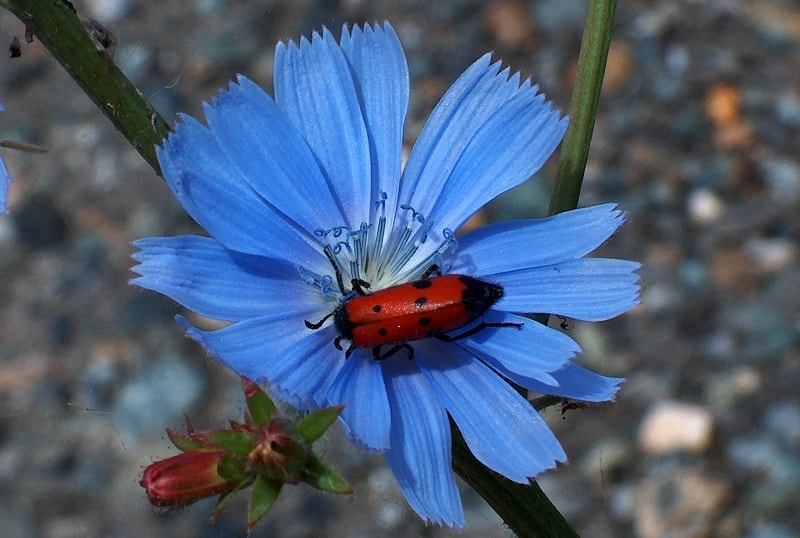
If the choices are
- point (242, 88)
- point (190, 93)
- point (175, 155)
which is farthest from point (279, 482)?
point (190, 93)

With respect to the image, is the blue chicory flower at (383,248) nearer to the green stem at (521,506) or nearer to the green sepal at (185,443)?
the green stem at (521,506)

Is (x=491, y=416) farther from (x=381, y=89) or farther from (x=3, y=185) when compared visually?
(x=3, y=185)

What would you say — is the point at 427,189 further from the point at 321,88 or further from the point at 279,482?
the point at 279,482

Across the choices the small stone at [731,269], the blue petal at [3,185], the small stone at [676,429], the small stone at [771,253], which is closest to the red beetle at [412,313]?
the blue petal at [3,185]

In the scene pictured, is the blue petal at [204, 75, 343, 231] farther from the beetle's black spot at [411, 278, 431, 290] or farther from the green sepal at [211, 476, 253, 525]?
the green sepal at [211, 476, 253, 525]

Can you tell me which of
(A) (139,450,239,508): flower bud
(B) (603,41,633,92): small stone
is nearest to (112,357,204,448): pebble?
(B) (603,41,633,92): small stone
